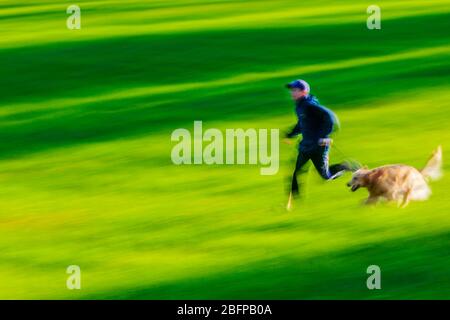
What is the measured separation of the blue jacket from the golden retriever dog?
658 mm

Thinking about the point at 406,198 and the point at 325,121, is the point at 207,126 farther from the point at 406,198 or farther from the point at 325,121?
the point at 325,121

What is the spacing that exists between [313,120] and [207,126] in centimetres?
736

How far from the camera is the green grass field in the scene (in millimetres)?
12953

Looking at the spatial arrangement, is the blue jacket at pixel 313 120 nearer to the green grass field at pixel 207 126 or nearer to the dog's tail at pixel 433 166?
the green grass field at pixel 207 126

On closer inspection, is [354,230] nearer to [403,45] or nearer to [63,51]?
[403,45]

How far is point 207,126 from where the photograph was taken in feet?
67.6

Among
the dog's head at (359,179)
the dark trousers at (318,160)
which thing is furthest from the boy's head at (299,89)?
the dog's head at (359,179)

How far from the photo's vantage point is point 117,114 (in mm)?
22000

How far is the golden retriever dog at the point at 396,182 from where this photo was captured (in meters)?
13.5

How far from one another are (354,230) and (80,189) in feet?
14.6

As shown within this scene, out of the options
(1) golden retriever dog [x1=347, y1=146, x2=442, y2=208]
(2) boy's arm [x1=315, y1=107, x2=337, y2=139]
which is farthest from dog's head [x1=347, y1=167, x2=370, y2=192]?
(2) boy's arm [x1=315, y1=107, x2=337, y2=139]

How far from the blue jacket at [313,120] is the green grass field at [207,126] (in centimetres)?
113

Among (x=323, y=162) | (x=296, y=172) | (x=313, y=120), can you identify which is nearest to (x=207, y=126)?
(x=296, y=172)

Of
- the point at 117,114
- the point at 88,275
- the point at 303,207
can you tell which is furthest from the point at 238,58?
the point at 88,275
